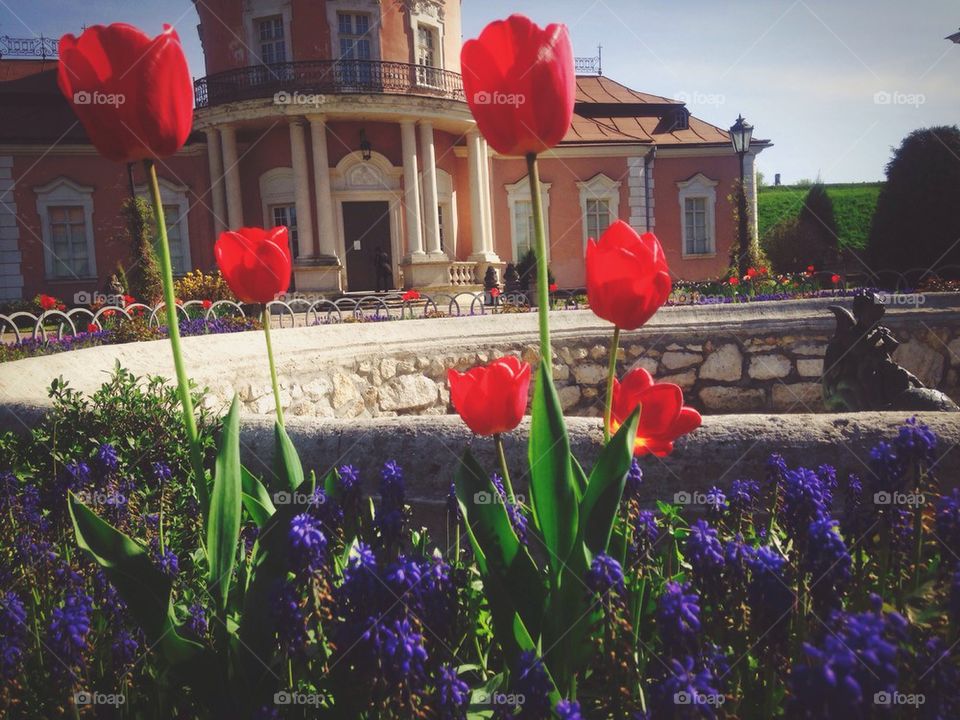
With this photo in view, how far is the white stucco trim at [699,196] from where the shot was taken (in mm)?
24484

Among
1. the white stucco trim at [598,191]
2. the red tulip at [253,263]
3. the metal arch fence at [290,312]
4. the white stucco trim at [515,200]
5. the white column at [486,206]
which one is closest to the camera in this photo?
the red tulip at [253,263]

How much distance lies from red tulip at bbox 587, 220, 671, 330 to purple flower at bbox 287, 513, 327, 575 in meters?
0.63

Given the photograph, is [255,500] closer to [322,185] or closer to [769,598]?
[769,598]

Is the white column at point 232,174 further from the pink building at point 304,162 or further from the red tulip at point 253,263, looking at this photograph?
the red tulip at point 253,263

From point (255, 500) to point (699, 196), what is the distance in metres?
25.4

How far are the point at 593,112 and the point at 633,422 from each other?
84.4ft

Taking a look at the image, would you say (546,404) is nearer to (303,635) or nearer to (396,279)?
(303,635)

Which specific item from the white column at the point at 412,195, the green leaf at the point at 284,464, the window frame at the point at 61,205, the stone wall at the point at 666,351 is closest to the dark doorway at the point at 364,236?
the white column at the point at 412,195

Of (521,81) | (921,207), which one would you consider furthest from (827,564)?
(921,207)

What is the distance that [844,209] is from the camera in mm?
26547

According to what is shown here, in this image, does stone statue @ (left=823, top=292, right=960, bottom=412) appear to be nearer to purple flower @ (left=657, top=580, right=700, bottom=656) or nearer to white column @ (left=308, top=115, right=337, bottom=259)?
purple flower @ (left=657, top=580, right=700, bottom=656)

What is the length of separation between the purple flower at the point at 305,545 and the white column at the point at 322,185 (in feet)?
58.7

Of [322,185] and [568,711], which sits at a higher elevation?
[322,185]

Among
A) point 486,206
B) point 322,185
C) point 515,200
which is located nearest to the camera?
point 322,185
